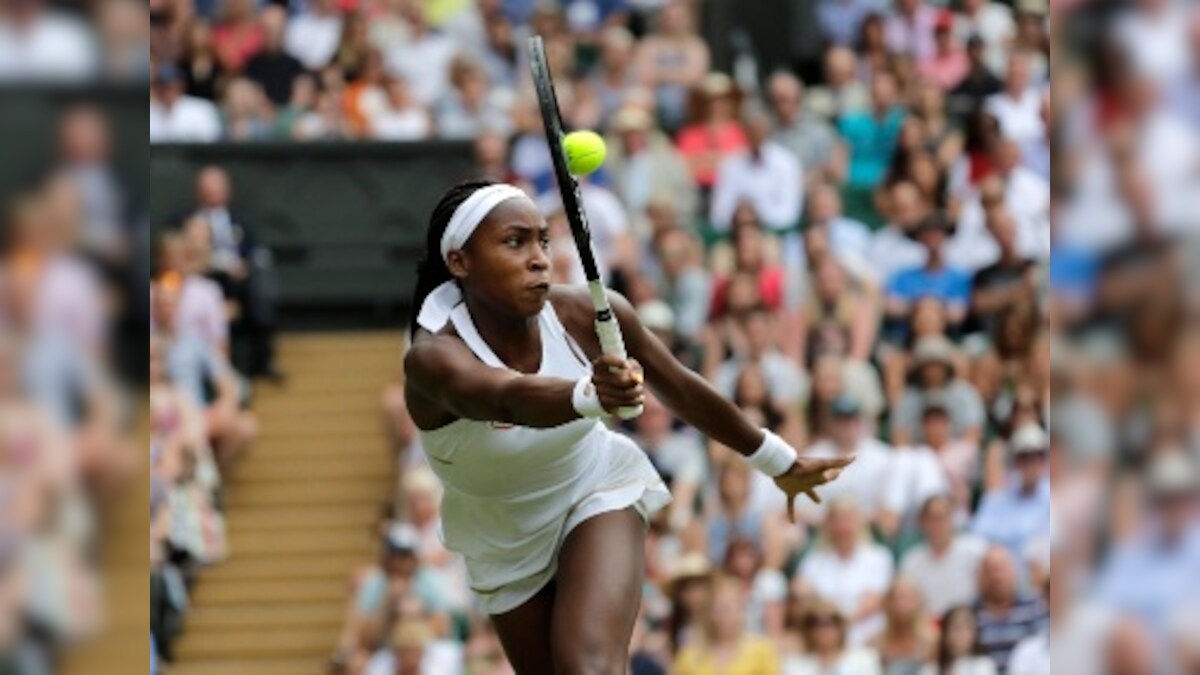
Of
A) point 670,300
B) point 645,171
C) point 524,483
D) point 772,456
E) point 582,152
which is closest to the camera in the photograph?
point 582,152

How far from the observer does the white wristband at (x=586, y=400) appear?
432 centimetres

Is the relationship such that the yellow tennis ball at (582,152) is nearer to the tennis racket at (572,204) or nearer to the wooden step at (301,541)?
the tennis racket at (572,204)

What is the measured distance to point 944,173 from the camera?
13.6m

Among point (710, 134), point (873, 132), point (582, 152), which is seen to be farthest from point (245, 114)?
point (582, 152)

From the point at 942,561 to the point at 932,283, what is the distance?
242 centimetres

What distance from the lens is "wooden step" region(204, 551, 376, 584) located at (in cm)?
1342

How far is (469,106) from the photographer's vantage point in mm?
15227

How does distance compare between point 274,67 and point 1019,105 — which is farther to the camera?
point 274,67

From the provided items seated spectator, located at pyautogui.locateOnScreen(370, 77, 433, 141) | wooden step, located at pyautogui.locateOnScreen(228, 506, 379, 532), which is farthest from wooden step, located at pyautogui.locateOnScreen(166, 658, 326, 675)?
seated spectator, located at pyautogui.locateOnScreen(370, 77, 433, 141)

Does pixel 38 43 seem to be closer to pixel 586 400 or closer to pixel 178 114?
pixel 586 400

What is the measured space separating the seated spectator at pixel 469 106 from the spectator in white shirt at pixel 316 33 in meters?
1.03

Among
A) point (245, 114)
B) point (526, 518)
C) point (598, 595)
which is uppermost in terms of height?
point (245, 114)

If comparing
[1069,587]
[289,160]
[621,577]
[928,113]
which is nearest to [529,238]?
[621,577]

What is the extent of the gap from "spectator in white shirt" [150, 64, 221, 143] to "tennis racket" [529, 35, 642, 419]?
36.1ft
